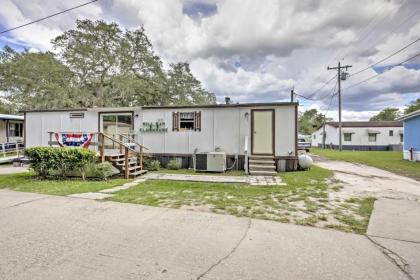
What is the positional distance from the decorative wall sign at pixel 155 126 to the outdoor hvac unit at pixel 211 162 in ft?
8.16

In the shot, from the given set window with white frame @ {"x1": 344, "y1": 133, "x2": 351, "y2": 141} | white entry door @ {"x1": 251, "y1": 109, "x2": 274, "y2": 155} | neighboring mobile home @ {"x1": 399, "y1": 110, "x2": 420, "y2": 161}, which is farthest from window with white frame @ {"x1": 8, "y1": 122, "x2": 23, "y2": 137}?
window with white frame @ {"x1": 344, "y1": 133, "x2": 351, "y2": 141}

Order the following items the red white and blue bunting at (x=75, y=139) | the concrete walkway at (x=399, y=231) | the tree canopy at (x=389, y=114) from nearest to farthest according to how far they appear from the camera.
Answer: the concrete walkway at (x=399, y=231)
the red white and blue bunting at (x=75, y=139)
the tree canopy at (x=389, y=114)

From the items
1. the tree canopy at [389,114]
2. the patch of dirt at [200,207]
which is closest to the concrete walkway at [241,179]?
the patch of dirt at [200,207]

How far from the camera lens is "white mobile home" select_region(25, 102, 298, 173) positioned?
10.6 m

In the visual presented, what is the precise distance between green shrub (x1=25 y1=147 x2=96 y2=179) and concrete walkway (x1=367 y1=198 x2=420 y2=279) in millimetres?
7948

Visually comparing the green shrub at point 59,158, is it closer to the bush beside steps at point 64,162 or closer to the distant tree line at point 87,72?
the bush beside steps at point 64,162

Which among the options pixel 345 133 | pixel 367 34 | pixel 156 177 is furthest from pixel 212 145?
pixel 345 133

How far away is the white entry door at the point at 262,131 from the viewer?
10688 millimetres

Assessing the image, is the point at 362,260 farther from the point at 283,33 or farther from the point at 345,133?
the point at 345,133

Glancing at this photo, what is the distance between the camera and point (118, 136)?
493 inches

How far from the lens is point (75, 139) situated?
9578 mm

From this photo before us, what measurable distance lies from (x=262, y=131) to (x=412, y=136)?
11.4m

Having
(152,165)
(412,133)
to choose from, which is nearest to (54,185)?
(152,165)

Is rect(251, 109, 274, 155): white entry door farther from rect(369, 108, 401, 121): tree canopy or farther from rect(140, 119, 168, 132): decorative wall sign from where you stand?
rect(369, 108, 401, 121): tree canopy
